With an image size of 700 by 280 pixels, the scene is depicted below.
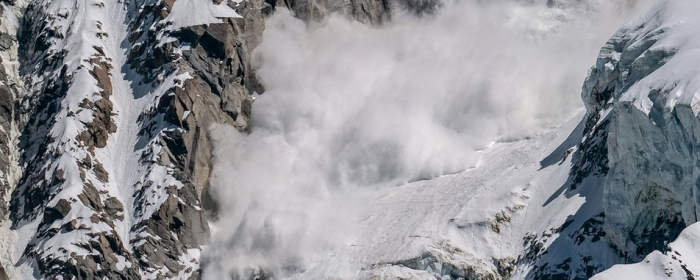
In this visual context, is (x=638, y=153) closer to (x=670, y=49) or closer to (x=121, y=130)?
(x=670, y=49)

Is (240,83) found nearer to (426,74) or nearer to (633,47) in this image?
(426,74)

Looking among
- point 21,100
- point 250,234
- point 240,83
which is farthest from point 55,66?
point 250,234

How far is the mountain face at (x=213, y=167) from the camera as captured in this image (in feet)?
435

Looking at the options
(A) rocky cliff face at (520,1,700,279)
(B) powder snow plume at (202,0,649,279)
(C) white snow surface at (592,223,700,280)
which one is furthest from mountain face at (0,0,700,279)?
(B) powder snow plume at (202,0,649,279)

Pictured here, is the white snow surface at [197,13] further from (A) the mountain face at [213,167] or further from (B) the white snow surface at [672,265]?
(B) the white snow surface at [672,265]

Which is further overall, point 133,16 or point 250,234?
point 133,16

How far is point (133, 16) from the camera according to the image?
655 ft

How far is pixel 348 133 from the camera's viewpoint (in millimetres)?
190875

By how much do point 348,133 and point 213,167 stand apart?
19.9 meters

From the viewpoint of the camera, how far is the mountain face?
435 feet

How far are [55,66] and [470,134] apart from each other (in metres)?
57.9

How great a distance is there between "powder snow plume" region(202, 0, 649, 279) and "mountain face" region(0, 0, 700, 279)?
5.19 ft

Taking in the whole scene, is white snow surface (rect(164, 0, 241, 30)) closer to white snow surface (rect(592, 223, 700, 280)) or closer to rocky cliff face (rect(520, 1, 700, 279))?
rocky cliff face (rect(520, 1, 700, 279))

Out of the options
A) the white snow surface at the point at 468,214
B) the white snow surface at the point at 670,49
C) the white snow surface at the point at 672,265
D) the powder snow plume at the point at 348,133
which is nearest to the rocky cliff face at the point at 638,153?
the white snow surface at the point at 670,49
